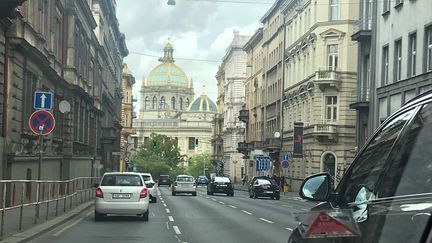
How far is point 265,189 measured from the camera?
4528 centimetres

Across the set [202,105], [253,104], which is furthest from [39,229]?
[202,105]

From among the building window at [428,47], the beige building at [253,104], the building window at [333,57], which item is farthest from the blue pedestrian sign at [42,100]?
the beige building at [253,104]

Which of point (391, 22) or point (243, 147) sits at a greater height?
point (391, 22)

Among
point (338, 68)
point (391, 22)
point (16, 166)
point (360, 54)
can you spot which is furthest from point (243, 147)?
point (16, 166)

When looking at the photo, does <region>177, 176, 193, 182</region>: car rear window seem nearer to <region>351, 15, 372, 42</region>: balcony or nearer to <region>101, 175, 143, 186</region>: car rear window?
<region>351, 15, 372, 42</region>: balcony

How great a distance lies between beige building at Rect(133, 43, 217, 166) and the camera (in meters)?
169

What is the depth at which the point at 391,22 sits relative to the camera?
115 ft

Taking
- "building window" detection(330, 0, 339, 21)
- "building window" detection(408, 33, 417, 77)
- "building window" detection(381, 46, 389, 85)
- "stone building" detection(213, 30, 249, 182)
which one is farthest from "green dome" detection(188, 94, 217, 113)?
"building window" detection(408, 33, 417, 77)

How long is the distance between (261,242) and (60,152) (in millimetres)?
24002

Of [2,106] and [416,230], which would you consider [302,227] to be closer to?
[416,230]

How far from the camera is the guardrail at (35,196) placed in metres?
13.9

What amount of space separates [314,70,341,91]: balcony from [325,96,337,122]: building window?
973 mm

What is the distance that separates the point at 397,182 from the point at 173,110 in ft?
573

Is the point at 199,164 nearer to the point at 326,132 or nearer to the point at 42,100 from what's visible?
the point at 326,132
